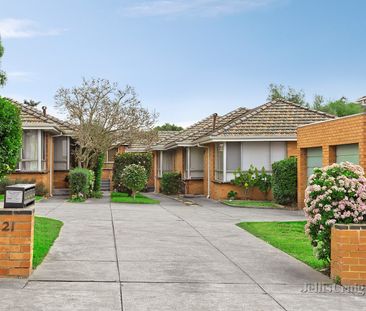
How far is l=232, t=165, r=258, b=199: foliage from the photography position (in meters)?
27.4

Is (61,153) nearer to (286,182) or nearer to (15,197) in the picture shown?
(286,182)

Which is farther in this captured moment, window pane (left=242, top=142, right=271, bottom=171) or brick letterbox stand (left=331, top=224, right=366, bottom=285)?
window pane (left=242, top=142, right=271, bottom=171)

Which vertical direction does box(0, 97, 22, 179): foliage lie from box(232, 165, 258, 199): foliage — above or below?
above

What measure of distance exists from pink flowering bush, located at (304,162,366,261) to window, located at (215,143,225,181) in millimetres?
19450

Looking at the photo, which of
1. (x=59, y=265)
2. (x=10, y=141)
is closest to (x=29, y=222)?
(x=59, y=265)

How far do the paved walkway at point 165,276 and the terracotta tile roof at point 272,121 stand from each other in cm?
1468

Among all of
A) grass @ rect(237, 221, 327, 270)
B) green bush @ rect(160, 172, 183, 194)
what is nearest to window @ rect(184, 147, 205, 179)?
green bush @ rect(160, 172, 183, 194)

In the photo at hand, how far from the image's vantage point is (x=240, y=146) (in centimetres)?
2866

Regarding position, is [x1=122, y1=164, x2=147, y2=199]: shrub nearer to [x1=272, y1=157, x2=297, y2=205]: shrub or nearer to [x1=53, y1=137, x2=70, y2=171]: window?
[x1=272, y1=157, x2=297, y2=205]: shrub

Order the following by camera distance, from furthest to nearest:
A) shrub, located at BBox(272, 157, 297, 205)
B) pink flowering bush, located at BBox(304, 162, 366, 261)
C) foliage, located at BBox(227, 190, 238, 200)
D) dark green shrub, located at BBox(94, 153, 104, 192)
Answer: dark green shrub, located at BBox(94, 153, 104, 192)
foliage, located at BBox(227, 190, 238, 200)
shrub, located at BBox(272, 157, 297, 205)
pink flowering bush, located at BBox(304, 162, 366, 261)

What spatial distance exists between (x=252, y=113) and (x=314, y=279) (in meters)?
22.7

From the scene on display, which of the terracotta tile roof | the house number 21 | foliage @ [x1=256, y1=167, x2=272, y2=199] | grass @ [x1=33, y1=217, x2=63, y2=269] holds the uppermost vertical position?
the terracotta tile roof

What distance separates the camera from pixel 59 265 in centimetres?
903

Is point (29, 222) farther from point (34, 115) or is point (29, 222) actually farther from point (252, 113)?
point (252, 113)
